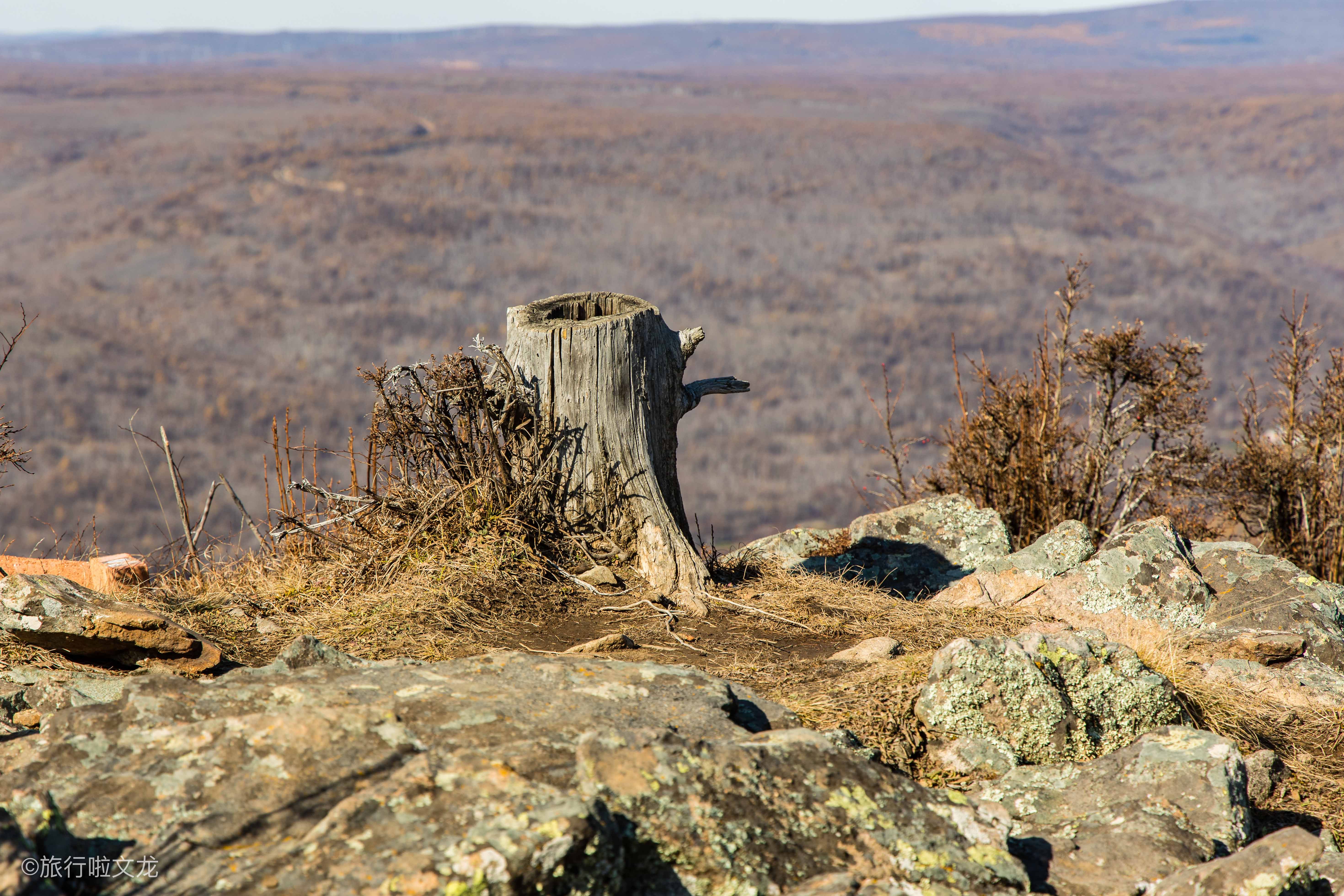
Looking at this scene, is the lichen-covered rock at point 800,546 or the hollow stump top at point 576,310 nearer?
the hollow stump top at point 576,310

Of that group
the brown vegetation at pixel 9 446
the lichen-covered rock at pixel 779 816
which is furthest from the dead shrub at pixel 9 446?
the lichen-covered rock at pixel 779 816

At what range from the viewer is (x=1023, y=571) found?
558 centimetres

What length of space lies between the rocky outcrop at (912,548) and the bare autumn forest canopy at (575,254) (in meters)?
45.4

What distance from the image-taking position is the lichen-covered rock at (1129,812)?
9.04 ft

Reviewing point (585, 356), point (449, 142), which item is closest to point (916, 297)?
point (449, 142)

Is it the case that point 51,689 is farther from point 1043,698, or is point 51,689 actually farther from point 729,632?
point 1043,698

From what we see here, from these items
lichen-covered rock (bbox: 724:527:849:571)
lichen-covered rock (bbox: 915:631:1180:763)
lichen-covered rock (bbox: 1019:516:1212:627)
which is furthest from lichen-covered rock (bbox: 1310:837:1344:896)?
lichen-covered rock (bbox: 724:527:849:571)

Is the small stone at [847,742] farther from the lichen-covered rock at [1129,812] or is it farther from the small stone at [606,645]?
the small stone at [606,645]

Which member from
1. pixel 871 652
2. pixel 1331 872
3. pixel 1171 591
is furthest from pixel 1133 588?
pixel 1331 872

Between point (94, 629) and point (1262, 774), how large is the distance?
4.31 meters

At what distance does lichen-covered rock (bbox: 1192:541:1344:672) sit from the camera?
4.93m

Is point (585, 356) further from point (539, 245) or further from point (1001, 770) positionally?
point (539, 245)

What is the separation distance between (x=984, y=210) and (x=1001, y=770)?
11547 cm

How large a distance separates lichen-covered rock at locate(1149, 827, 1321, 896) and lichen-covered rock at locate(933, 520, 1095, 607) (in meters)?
2.66
